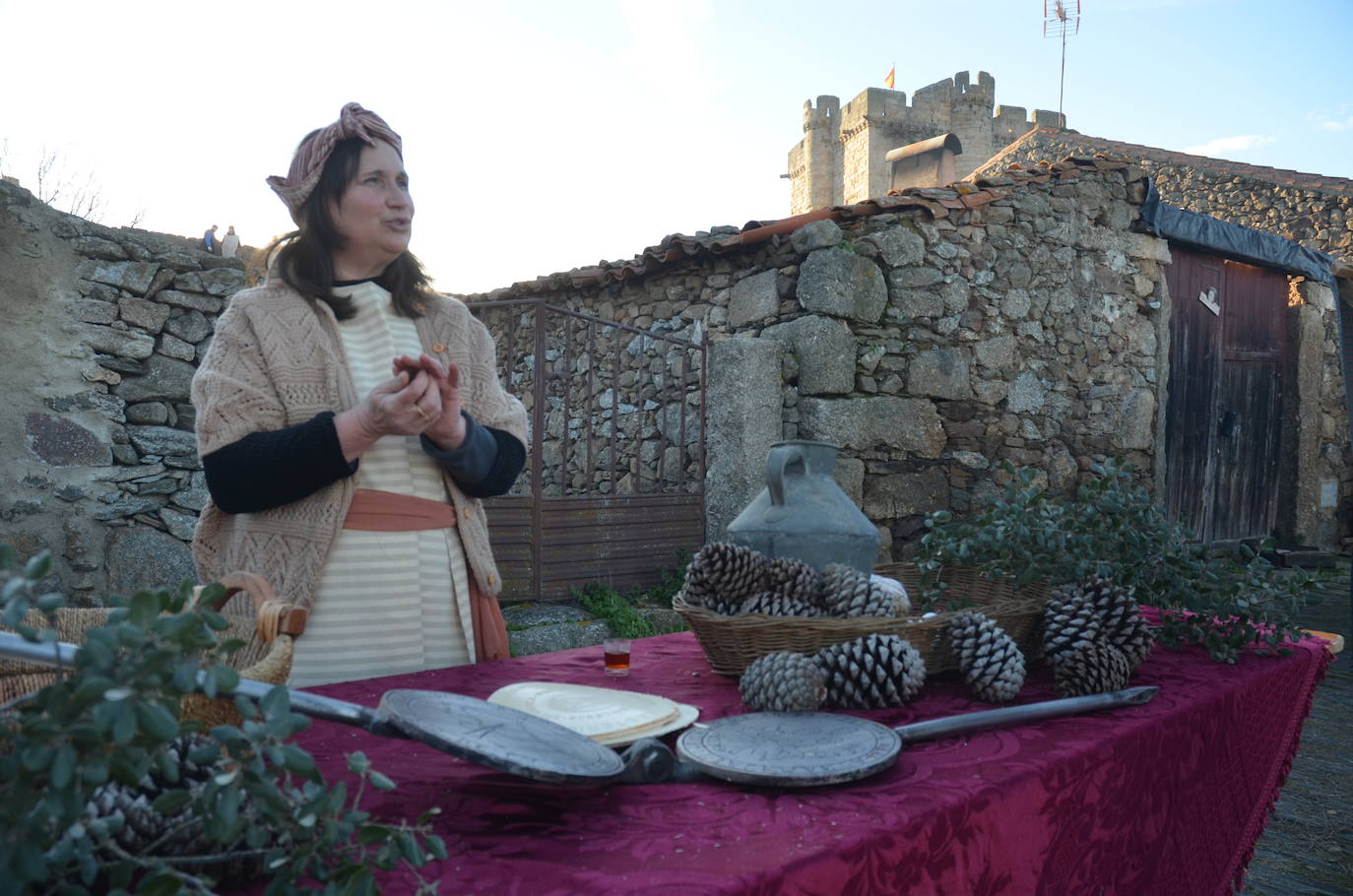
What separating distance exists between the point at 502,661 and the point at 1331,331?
1009 centimetres

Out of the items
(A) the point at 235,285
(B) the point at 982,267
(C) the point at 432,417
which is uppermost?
(B) the point at 982,267

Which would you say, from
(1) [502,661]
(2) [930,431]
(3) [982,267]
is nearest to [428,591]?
(1) [502,661]

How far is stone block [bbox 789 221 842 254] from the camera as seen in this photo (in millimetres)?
5082

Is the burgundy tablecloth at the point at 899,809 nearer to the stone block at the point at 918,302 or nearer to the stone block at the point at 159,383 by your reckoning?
the stone block at the point at 159,383

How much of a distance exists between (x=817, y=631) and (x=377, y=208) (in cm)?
110

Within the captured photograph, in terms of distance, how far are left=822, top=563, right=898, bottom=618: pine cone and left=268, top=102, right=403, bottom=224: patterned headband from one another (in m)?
1.14

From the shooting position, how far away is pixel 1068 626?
1.41 metres

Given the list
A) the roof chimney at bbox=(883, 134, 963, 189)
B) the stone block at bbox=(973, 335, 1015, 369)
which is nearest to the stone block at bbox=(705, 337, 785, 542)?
the stone block at bbox=(973, 335, 1015, 369)

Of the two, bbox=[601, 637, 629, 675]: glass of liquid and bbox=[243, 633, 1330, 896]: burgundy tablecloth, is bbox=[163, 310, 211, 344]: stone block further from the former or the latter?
bbox=[601, 637, 629, 675]: glass of liquid

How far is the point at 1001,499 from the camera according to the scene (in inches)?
75.3

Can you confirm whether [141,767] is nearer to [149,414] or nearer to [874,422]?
[149,414]

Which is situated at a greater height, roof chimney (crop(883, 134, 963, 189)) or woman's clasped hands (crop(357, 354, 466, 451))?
roof chimney (crop(883, 134, 963, 189))

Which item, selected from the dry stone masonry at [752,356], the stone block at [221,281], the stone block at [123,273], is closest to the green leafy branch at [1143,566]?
the dry stone masonry at [752,356]

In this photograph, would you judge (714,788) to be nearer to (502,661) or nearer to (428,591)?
(502,661)
